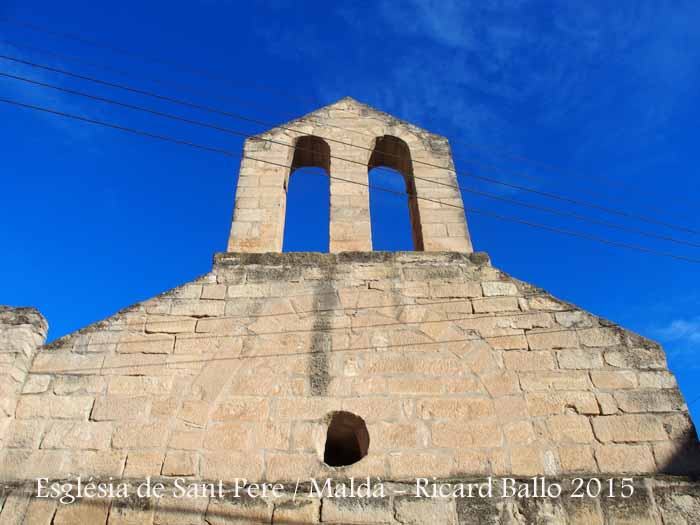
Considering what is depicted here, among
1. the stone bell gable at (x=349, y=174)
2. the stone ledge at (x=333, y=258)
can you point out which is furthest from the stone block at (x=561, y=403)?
the stone bell gable at (x=349, y=174)

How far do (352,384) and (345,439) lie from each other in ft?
1.58

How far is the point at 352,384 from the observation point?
361 cm

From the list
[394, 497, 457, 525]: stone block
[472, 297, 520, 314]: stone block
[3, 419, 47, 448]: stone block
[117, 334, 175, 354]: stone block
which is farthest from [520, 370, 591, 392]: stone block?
[3, 419, 47, 448]: stone block

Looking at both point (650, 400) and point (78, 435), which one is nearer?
point (78, 435)

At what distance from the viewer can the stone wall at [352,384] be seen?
3266 mm

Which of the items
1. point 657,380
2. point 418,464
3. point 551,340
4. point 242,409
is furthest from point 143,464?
point 657,380

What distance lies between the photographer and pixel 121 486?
3.13 meters

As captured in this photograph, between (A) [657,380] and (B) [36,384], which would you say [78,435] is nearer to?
(B) [36,384]

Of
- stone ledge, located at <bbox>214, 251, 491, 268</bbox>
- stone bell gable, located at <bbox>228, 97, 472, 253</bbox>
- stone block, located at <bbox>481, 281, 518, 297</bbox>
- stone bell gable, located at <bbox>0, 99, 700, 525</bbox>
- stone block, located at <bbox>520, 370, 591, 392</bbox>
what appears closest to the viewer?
stone bell gable, located at <bbox>0, 99, 700, 525</bbox>

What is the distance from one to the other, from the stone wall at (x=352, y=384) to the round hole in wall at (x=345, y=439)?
9 centimetres

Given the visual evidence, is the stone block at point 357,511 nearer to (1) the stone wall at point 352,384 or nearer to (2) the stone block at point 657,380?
(1) the stone wall at point 352,384

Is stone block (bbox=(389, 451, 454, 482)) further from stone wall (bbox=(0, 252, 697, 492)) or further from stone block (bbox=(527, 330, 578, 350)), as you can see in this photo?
stone block (bbox=(527, 330, 578, 350))

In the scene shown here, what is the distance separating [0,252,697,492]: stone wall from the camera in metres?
3.27

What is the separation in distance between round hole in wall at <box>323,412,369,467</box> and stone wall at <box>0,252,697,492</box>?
0.09 meters
